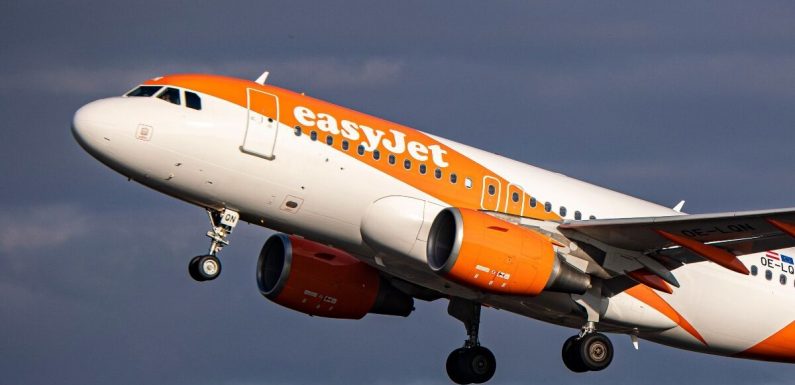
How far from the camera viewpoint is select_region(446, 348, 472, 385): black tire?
4291 cm

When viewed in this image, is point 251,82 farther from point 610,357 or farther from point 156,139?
point 610,357

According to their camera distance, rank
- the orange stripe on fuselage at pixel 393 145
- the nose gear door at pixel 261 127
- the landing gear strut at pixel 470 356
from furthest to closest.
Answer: the landing gear strut at pixel 470 356 < the orange stripe on fuselage at pixel 393 145 < the nose gear door at pixel 261 127

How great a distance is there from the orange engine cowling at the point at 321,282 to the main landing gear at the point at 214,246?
5027 millimetres

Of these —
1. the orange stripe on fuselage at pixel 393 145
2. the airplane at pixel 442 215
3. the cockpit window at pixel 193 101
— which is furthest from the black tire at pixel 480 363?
the cockpit window at pixel 193 101

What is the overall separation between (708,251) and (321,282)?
10.5 meters

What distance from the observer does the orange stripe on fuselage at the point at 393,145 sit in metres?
36.9

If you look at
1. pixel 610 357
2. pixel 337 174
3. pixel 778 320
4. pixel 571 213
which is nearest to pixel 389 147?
pixel 337 174

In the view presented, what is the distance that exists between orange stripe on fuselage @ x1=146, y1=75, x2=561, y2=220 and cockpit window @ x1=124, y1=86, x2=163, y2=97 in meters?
0.29

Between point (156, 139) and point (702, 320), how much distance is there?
15134mm

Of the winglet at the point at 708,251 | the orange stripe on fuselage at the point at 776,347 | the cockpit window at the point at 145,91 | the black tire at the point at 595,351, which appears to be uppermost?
the cockpit window at the point at 145,91

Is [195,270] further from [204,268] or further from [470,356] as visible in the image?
[470,356]

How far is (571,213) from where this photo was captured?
39.7 meters

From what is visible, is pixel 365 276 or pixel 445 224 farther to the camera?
pixel 365 276

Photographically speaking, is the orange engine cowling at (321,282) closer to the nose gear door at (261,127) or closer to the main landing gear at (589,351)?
the main landing gear at (589,351)
